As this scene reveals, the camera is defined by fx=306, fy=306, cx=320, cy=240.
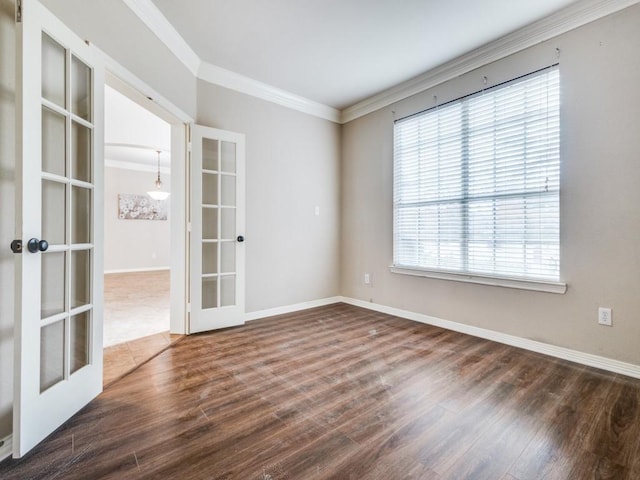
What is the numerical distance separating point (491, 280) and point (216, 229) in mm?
2759

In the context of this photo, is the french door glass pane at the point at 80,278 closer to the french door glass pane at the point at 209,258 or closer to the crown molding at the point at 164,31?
the french door glass pane at the point at 209,258

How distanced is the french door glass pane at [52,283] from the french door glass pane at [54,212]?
84 millimetres

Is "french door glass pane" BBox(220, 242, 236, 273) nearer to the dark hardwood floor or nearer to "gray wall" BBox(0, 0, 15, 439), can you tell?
the dark hardwood floor

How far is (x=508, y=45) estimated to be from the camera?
8.95 feet

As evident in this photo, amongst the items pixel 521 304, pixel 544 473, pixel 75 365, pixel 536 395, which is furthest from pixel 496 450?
pixel 75 365

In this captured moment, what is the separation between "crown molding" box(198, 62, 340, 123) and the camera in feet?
10.5

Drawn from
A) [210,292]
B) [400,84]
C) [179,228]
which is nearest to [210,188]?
[179,228]

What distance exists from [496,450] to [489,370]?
93 cm

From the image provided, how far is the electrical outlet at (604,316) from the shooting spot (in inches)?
89.3

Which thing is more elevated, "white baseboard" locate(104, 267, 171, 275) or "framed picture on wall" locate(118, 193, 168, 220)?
"framed picture on wall" locate(118, 193, 168, 220)

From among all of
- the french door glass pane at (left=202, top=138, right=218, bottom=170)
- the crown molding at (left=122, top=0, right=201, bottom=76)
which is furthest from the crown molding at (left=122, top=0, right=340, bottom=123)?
the french door glass pane at (left=202, top=138, right=218, bottom=170)

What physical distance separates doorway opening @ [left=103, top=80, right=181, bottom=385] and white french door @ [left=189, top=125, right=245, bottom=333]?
0.47 m

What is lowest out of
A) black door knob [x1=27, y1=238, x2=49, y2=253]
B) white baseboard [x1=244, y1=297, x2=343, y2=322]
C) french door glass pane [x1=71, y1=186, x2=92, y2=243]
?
white baseboard [x1=244, y1=297, x2=343, y2=322]

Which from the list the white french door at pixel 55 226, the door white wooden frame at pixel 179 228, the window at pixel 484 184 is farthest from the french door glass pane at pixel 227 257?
the window at pixel 484 184
